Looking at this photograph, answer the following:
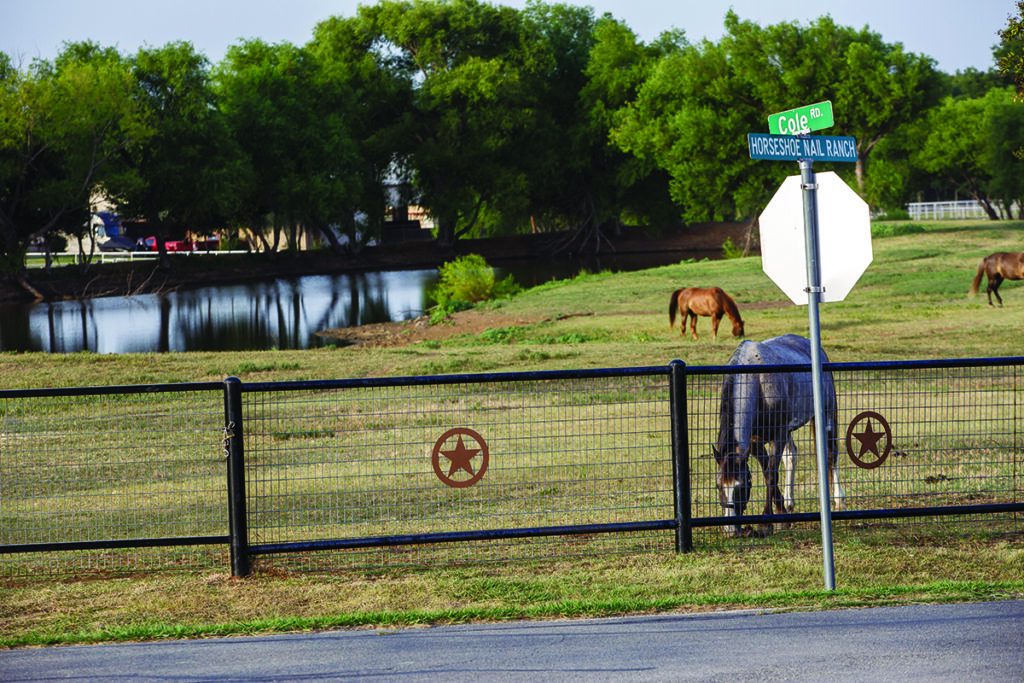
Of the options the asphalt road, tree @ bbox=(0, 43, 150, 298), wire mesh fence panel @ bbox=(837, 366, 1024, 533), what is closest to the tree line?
tree @ bbox=(0, 43, 150, 298)

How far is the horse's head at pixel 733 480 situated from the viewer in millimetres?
7934

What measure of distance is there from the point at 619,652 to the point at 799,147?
11.0 feet

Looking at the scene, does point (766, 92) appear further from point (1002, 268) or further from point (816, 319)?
point (816, 319)

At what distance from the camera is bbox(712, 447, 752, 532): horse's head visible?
793 centimetres

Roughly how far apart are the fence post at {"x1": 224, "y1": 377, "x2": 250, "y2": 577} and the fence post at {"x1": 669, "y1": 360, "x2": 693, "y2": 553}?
2.90m

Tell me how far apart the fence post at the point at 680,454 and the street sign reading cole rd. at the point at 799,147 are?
A: 152cm

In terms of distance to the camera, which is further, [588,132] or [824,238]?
[588,132]

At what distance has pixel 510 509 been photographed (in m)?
9.03

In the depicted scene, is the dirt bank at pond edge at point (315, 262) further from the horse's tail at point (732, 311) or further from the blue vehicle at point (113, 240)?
the horse's tail at point (732, 311)

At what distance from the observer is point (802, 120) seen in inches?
275

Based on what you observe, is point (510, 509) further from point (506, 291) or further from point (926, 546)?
point (506, 291)

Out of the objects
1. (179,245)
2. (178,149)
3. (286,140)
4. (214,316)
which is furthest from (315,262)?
(214,316)

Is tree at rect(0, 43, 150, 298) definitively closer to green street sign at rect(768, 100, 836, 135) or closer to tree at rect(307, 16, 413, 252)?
tree at rect(307, 16, 413, 252)

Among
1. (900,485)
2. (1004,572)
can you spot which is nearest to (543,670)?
(1004,572)
